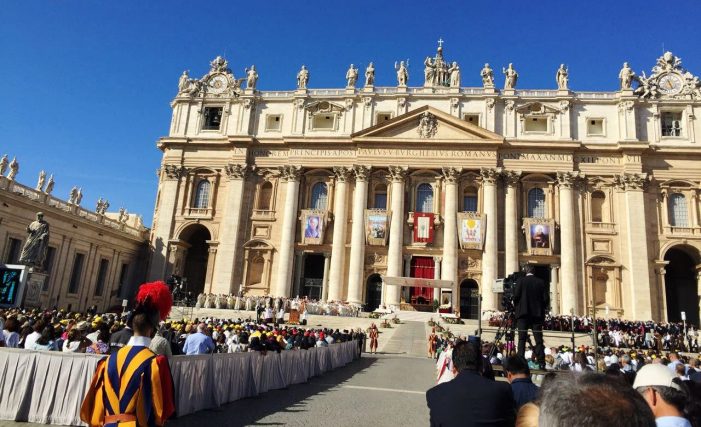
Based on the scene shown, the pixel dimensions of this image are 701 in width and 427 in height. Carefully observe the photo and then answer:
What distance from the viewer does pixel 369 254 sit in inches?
1693

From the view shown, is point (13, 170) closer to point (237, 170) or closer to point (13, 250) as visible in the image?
point (13, 250)

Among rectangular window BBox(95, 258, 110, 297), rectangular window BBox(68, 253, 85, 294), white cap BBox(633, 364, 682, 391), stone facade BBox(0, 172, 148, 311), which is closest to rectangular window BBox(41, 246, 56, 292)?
stone facade BBox(0, 172, 148, 311)

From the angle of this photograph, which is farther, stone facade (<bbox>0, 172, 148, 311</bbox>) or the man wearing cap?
stone facade (<bbox>0, 172, 148, 311</bbox>)

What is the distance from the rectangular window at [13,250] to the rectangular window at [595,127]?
46046 millimetres

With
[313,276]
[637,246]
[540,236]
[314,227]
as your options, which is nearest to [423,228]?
[314,227]

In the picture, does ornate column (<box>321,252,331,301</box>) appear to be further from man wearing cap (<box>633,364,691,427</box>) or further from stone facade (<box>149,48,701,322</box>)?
man wearing cap (<box>633,364,691,427</box>)

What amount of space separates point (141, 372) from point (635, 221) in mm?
44613

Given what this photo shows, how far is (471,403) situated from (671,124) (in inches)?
1958

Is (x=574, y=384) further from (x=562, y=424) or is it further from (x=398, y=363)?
(x=398, y=363)

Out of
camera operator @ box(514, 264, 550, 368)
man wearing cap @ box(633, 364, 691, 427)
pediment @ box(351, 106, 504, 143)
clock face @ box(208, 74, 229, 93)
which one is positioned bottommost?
man wearing cap @ box(633, 364, 691, 427)

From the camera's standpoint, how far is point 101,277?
40.5 meters

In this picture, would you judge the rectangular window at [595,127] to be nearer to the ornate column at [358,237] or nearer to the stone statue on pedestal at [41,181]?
the ornate column at [358,237]

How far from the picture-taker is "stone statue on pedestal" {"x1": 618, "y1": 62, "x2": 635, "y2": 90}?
144ft

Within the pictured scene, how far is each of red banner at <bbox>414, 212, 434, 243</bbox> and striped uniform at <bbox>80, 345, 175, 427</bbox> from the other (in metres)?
38.7
